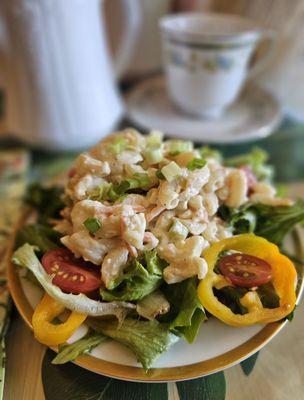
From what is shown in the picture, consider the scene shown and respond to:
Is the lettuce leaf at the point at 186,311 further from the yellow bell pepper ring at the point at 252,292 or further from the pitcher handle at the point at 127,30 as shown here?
the pitcher handle at the point at 127,30

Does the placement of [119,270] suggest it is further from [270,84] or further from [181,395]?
[270,84]

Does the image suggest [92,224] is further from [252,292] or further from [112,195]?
[252,292]

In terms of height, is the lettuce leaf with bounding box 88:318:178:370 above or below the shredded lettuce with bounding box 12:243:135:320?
below

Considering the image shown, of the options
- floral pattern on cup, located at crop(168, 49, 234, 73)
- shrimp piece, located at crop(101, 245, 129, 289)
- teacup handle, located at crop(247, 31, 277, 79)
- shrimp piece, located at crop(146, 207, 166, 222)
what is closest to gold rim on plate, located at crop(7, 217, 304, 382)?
shrimp piece, located at crop(101, 245, 129, 289)

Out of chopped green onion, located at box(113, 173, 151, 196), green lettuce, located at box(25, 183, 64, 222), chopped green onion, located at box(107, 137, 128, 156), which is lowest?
green lettuce, located at box(25, 183, 64, 222)

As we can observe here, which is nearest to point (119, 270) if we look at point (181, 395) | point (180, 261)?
point (180, 261)

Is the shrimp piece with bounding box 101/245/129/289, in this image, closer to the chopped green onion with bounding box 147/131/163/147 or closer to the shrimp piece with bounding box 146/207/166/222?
the shrimp piece with bounding box 146/207/166/222

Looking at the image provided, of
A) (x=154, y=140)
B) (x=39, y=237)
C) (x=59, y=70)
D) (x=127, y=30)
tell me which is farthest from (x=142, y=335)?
(x=127, y=30)
